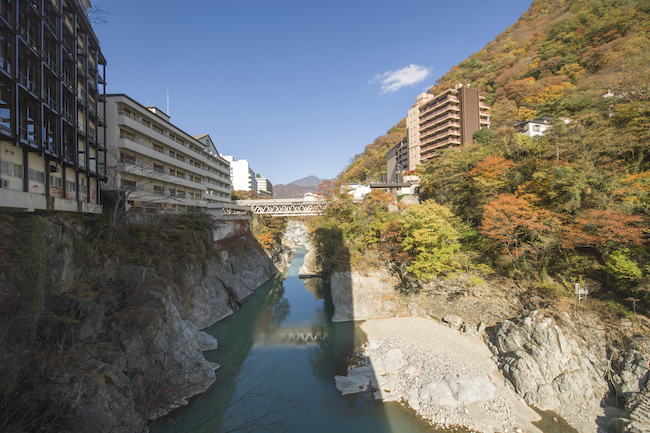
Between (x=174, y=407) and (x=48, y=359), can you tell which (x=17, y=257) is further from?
(x=174, y=407)

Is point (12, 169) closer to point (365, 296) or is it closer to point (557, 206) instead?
point (365, 296)

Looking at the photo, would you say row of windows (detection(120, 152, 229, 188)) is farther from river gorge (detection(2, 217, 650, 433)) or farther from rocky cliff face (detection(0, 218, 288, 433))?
rocky cliff face (detection(0, 218, 288, 433))

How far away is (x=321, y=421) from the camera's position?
9516 mm

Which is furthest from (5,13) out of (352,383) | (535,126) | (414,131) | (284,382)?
(414,131)

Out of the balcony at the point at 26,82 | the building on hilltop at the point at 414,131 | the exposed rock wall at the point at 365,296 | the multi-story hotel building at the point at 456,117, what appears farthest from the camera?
the building on hilltop at the point at 414,131

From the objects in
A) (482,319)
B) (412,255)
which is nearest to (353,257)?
(412,255)

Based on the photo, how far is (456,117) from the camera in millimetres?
34688

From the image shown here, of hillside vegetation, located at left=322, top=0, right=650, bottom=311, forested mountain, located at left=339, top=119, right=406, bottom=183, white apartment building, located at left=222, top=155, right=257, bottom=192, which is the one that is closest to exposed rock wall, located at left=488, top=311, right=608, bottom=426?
hillside vegetation, located at left=322, top=0, right=650, bottom=311

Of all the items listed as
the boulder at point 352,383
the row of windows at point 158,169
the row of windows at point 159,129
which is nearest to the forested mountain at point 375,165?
the row of windows at point 159,129

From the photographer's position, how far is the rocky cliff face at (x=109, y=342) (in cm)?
630

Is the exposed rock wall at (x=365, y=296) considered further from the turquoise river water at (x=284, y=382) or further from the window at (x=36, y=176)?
the window at (x=36, y=176)

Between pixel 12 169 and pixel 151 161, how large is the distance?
35.3ft

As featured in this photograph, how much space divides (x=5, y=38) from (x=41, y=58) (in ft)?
3.21

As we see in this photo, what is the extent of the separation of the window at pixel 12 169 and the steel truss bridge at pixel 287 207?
20.8 meters
